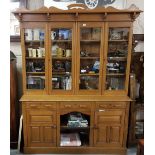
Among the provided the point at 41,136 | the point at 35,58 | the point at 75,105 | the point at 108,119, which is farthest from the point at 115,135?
the point at 35,58

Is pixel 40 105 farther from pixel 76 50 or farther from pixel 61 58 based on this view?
pixel 76 50

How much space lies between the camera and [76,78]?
2.74 m

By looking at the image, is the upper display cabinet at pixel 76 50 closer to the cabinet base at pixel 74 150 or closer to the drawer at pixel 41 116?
the drawer at pixel 41 116

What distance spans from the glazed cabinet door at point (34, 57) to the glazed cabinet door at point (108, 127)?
89 cm

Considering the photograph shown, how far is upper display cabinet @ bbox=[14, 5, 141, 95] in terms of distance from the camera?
2.57m

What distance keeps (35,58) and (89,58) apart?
77 centimetres

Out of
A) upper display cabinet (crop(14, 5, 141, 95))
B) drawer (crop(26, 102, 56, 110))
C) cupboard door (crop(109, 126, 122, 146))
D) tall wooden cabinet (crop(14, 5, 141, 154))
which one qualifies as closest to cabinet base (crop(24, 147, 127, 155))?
tall wooden cabinet (crop(14, 5, 141, 154))

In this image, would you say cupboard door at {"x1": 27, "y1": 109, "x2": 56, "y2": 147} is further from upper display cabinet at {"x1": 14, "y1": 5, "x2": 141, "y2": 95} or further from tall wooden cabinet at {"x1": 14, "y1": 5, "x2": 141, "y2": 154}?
upper display cabinet at {"x1": 14, "y1": 5, "x2": 141, "y2": 95}

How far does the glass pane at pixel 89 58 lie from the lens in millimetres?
2709
